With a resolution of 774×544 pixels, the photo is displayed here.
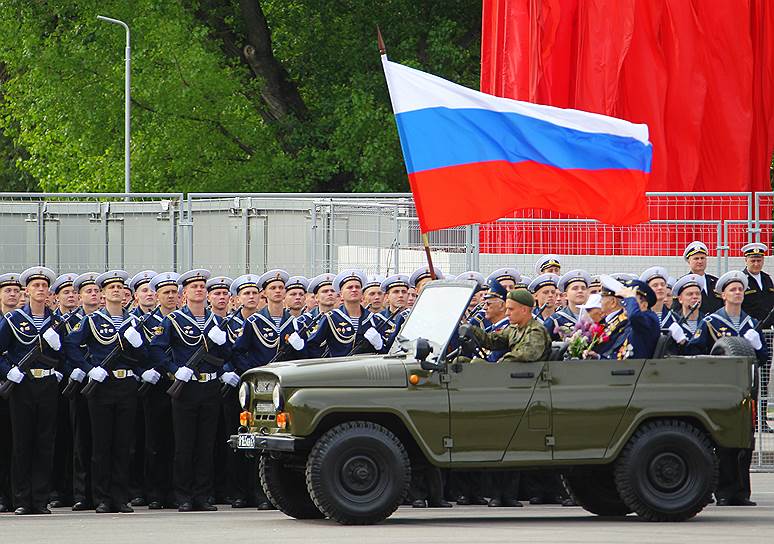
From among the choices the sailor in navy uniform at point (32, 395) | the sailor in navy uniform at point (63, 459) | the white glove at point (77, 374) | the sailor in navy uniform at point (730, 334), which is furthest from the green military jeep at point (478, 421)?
the sailor in navy uniform at point (63, 459)

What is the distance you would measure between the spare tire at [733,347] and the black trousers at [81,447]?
5.19 m

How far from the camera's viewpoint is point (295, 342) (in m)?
14.8

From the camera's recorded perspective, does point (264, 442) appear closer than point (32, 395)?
Yes

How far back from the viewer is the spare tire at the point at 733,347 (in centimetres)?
1367

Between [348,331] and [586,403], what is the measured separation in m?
2.69

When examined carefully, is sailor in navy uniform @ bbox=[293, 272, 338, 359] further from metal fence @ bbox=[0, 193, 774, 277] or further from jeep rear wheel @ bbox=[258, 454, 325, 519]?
metal fence @ bbox=[0, 193, 774, 277]

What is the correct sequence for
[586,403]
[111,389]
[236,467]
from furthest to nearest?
[236,467]
[111,389]
[586,403]

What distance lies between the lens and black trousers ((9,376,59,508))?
47.1 ft

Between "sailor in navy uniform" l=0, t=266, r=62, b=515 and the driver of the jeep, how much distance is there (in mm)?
3602

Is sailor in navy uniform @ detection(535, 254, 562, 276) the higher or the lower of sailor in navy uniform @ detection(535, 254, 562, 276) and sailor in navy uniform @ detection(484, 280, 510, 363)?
the higher

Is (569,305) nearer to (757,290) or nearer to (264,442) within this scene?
(757,290)

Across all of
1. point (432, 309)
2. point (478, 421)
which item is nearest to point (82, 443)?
point (432, 309)

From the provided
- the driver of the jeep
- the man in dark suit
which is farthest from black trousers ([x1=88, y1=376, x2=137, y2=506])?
the man in dark suit

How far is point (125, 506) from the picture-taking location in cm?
1462
